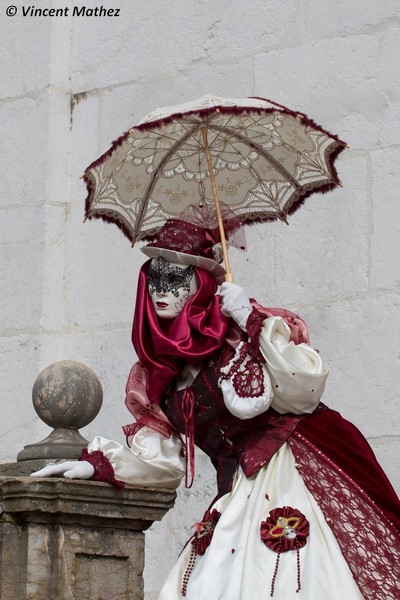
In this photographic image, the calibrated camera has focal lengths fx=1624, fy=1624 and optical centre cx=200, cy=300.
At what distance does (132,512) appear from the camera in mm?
5559

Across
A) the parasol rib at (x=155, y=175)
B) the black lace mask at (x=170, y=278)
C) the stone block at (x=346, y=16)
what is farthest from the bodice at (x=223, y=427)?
the stone block at (x=346, y=16)

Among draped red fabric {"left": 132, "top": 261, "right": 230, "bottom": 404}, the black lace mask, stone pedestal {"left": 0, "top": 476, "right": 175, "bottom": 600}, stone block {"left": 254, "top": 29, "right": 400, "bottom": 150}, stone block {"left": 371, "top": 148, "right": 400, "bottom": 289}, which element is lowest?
stone pedestal {"left": 0, "top": 476, "right": 175, "bottom": 600}

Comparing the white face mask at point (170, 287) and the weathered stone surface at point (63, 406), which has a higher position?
the white face mask at point (170, 287)

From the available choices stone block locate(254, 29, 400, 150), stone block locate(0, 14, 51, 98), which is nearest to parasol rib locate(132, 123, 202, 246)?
stone block locate(254, 29, 400, 150)

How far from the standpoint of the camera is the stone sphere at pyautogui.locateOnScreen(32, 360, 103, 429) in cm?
577

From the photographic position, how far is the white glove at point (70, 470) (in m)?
5.34

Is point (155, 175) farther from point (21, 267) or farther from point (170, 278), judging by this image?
point (21, 267)

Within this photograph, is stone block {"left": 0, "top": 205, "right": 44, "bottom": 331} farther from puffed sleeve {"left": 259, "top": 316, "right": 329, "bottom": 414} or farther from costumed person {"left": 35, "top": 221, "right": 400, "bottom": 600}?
puffed sleeve {"left": 259, "top": 316, "right": 329, "bottom": 414}

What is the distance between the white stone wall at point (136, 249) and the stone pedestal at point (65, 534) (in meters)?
1.35

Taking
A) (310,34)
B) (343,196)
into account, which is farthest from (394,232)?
(310,34)
